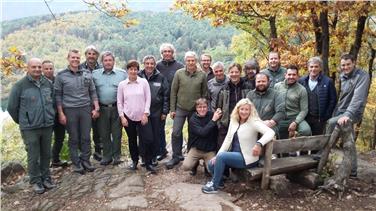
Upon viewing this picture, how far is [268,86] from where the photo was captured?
21.7 feet

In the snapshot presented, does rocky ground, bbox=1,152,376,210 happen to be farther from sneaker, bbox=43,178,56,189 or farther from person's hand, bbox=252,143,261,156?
person's hand, bbox=252,143,261,156

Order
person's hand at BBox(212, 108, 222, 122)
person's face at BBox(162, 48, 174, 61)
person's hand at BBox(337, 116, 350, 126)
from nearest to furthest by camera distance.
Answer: person's hand at BBox(337, 116, 350, 126) → person's hand at BBox(212, 108, 222, 122) → person's face at BBox(162, 48, 174, 61)

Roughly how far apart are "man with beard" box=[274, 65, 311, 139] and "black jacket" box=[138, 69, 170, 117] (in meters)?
2.27

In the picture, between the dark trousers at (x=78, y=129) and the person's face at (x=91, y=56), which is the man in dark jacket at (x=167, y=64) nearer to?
the person's face at (x=91, y=56)

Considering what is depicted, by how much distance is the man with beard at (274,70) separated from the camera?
7.17 meters

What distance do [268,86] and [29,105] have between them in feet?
14.1

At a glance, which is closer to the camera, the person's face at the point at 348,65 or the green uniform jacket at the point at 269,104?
the person's face at the point at 348,65

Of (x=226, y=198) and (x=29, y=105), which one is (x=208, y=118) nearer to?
(x=226, y=198)

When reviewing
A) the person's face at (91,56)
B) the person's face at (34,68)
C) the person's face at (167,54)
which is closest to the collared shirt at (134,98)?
the person's face at (167,54)

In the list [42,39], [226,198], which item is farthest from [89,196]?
[42,39]

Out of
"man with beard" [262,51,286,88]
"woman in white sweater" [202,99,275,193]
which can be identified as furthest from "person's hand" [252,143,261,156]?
"man with beard" [262,51,286,88]

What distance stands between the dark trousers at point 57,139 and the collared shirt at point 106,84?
44.8 inches

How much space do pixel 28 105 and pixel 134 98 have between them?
1.90 metres

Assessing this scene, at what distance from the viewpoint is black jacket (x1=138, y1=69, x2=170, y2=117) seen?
7.62 metres
